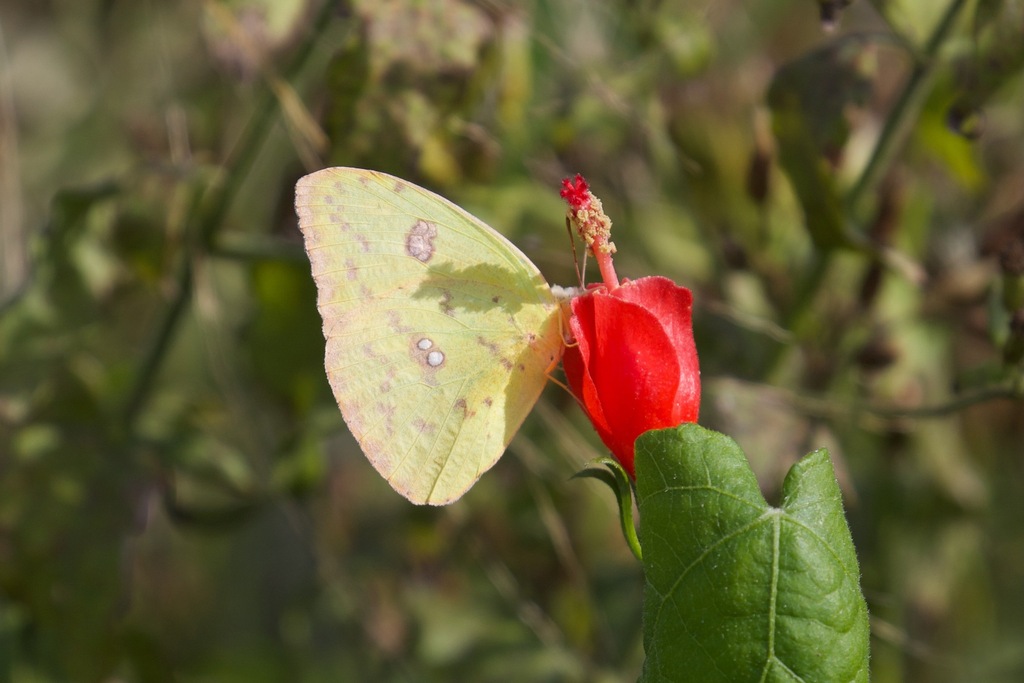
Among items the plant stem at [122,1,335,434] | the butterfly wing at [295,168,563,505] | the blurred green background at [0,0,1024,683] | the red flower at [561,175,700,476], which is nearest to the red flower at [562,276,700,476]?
the red flower at [561,175,700,476]

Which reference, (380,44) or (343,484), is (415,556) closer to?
(343,484)

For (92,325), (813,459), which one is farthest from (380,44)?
(813,459)

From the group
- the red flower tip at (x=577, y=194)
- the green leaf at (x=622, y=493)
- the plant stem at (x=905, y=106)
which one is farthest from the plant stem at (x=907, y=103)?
the green leaf at (x=622, y=493)

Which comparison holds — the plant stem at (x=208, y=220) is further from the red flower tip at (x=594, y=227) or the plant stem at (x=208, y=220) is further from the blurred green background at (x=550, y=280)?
the red flower tip at (x=594, y=227)

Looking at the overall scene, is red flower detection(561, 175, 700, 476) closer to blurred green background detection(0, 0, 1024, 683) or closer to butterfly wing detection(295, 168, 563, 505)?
butterfly wing detection(295, 168, 563, 505)

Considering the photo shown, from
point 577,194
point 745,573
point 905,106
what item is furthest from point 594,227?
point 905,106

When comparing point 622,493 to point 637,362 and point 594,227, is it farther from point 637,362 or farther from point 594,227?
point 594,227

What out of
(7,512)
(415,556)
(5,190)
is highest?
(5,190)
